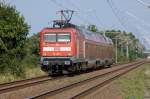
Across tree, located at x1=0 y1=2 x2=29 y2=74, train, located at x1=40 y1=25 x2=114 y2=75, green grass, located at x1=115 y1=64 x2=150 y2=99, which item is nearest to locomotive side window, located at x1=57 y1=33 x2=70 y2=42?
train, located at x1=40 y1=25 x2=114 y2=75

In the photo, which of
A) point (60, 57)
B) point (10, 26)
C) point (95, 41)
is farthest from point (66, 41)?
point (95, 41)

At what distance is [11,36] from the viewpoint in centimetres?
3328

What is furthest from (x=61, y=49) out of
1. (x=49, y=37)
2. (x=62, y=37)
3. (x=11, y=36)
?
(x=11, y=36)

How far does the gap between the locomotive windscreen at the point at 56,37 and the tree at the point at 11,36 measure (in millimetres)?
1739

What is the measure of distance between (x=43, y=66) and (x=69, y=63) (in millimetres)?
1928

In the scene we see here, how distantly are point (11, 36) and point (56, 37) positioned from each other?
308cm

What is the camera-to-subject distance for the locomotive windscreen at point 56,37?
3319cm

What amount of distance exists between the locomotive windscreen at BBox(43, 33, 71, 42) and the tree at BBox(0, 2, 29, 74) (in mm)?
1739

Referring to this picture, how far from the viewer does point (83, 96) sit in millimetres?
18859

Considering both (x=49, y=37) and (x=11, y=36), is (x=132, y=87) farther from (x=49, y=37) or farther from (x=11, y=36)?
(x=11, y=36)

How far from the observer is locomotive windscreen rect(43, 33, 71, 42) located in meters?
33.2

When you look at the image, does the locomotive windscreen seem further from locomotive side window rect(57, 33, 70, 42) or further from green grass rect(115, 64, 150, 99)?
green grass rect(115, 64, 150, 99)

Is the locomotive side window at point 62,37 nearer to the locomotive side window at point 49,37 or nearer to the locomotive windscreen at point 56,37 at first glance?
the locomotive windscreen at point 56,37

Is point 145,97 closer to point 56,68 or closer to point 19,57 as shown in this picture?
point 56,68
